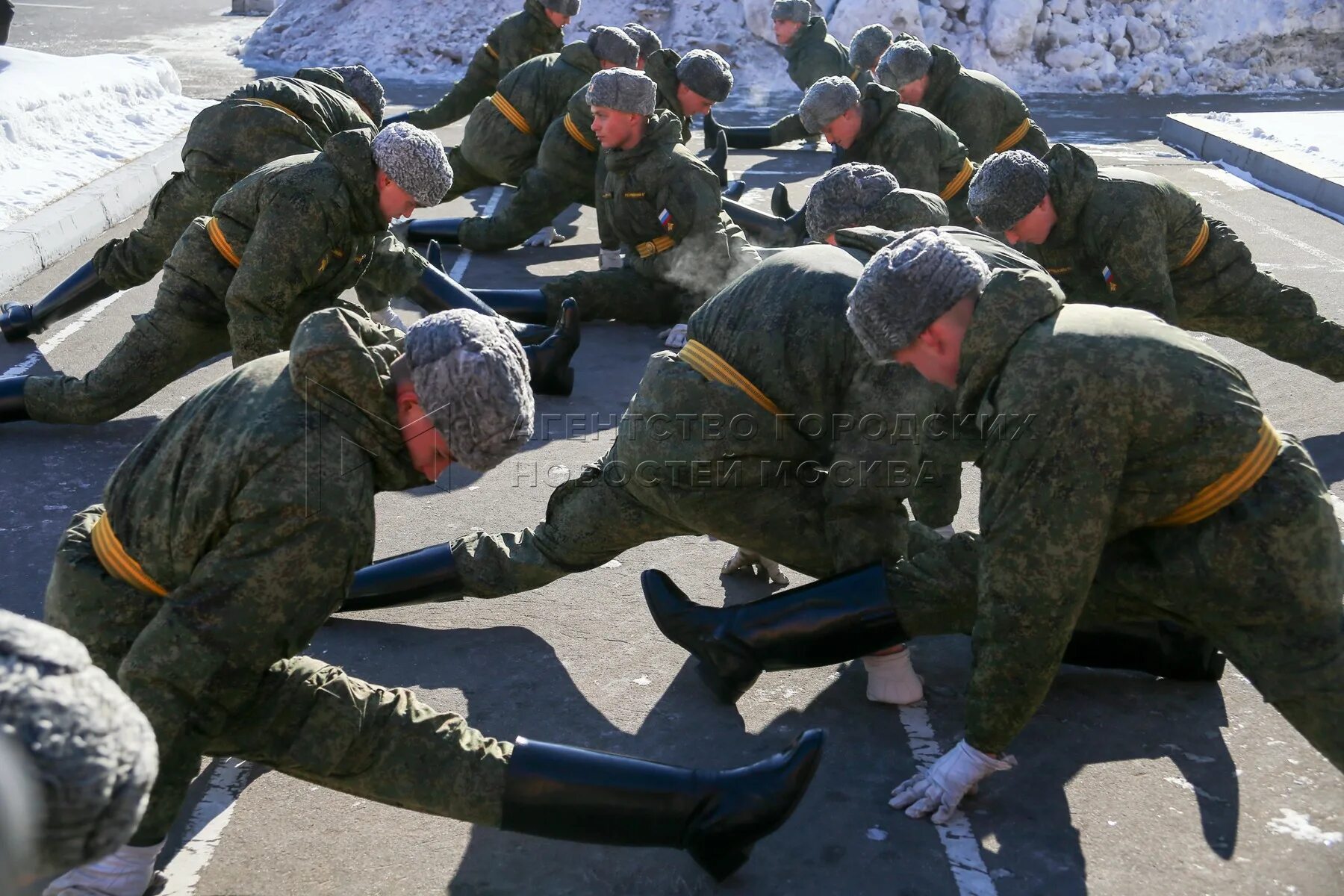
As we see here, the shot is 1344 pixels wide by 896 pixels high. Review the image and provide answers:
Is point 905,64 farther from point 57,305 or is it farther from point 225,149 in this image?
point 57,305

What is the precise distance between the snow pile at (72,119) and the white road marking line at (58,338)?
134cm

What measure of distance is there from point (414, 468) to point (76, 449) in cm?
381

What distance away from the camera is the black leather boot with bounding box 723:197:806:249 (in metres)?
8.80

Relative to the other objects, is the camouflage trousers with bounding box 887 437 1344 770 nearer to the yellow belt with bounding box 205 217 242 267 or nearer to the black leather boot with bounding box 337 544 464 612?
the black leather boot with bounding box 337 544 464 612

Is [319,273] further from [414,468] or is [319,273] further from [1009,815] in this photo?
[1009,815]

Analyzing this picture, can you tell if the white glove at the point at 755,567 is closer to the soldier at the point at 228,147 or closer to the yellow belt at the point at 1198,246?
the yellow belt at the point at 1198,246

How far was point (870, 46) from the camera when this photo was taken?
426 inches

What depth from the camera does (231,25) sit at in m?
21.6

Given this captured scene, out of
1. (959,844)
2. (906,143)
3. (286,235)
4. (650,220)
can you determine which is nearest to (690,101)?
(650,220)

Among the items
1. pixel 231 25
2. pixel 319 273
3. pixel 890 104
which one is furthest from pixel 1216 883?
pixel 231 25

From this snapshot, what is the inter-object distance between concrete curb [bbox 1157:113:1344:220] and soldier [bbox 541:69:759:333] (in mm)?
5926

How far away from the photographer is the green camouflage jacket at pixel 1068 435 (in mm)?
3061

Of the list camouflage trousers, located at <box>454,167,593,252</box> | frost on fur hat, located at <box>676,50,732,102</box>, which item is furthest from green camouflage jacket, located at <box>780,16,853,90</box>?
camouflage trousers, located at <box>454,167,593,252</box>

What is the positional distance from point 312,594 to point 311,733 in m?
0.41
